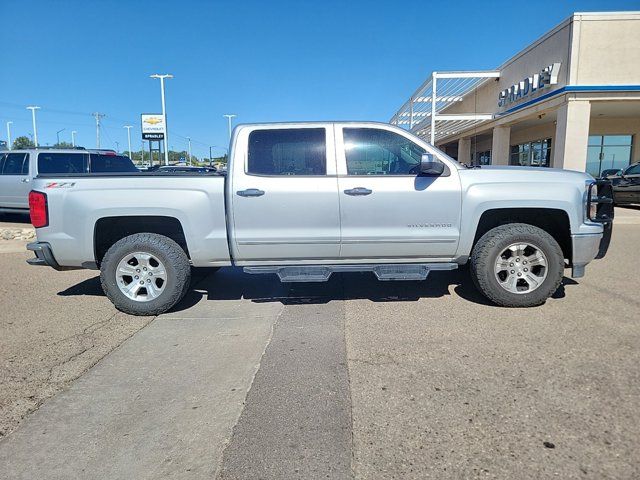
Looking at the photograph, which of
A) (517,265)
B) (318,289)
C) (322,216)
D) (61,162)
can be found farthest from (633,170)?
(61,162)

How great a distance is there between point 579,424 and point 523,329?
5.42 feet

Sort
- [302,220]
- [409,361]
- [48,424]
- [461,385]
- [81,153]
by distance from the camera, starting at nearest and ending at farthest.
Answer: [48,424] < [461,385] < [409,361] < [302,220] < [81,153]

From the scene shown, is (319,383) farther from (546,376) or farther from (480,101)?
(480,101)

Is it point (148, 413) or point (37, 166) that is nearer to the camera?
point (148, 413)

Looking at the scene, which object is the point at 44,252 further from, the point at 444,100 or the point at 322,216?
the point at 444,100

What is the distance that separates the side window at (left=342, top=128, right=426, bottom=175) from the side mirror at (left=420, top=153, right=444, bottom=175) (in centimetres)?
28

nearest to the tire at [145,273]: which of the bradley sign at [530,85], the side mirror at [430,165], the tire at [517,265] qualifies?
the side mirror at [430,165]

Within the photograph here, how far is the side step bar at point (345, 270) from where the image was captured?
4777 millimetres

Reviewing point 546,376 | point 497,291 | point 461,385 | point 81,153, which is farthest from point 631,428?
point 81,153

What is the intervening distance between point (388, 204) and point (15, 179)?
455 inches

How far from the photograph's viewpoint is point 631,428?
8.75ft

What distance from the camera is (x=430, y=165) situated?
15.0 ft

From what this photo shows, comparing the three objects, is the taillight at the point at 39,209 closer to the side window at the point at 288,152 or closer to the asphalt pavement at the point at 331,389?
the asphalt pavement at the point at 331,389

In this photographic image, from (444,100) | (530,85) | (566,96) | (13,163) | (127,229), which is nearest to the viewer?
(127,229)
